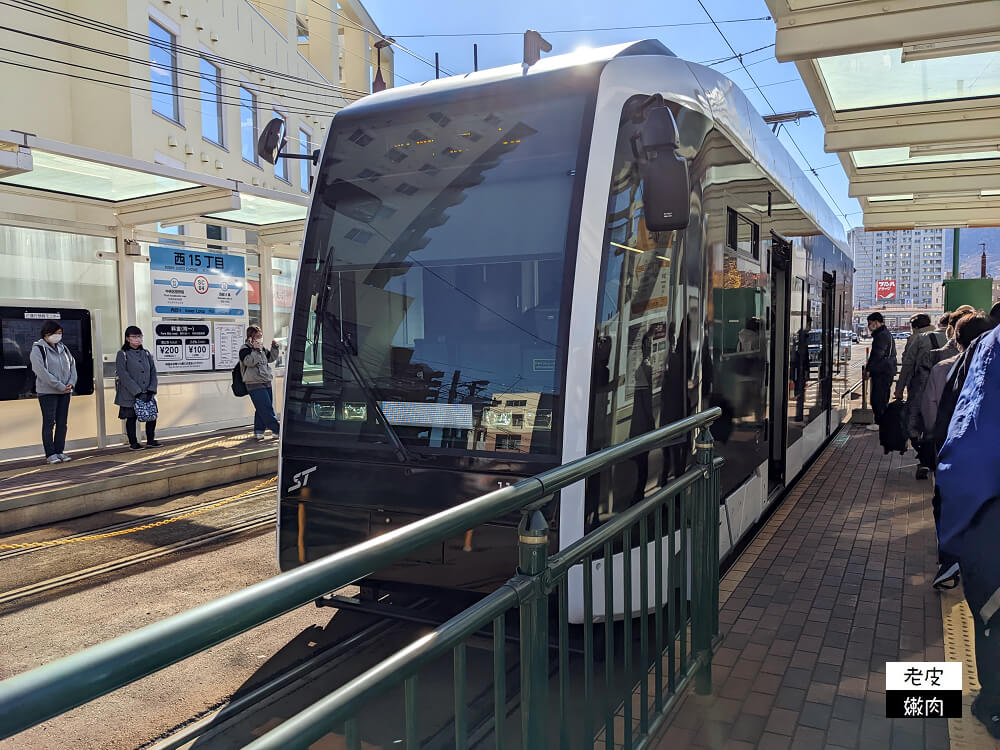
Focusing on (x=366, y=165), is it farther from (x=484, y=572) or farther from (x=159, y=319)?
(x=159, y=319)

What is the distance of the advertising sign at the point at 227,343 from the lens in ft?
39.7

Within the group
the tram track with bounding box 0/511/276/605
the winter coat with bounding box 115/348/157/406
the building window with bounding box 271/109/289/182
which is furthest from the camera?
the building window with bounding box 271/109/289/182

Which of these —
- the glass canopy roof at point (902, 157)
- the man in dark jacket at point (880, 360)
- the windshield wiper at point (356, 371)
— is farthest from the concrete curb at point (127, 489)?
the glass canopy roof at point (902, 157)

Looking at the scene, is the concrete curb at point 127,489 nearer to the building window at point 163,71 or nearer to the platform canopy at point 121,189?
the platform canopy at point 121,189

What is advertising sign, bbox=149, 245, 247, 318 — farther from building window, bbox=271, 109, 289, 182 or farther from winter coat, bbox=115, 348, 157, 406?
building window, bbox=271, 109, 289, 182

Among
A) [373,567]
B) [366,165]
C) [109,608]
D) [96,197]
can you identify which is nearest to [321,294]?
[366,165]

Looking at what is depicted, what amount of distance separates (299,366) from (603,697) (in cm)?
255

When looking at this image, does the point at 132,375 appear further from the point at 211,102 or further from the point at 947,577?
the point at 211,102

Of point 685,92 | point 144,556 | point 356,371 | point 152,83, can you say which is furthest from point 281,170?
point 685,92

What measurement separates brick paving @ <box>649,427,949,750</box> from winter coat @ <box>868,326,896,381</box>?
3849 mm

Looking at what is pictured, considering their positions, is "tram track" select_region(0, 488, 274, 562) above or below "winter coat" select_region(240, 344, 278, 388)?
below

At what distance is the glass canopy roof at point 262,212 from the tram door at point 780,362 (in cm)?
706

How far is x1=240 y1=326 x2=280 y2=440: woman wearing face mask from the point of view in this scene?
11.0 meters

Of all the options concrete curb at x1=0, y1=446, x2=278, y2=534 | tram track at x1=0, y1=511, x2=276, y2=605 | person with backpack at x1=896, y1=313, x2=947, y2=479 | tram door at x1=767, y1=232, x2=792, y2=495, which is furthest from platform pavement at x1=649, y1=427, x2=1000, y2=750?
concrete curb at x1=0, y1=446, x2=278, y2=534
